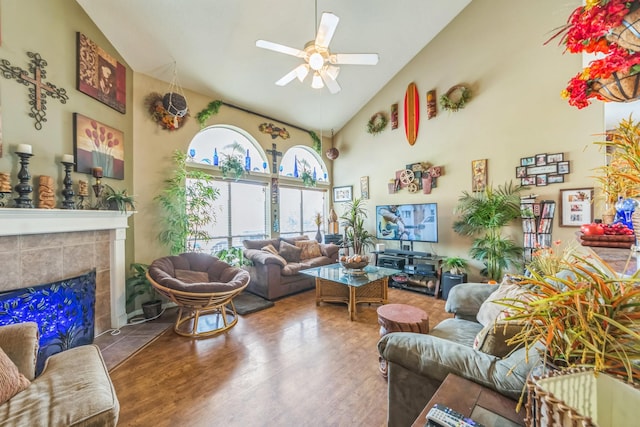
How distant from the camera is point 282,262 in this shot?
4.04 meters

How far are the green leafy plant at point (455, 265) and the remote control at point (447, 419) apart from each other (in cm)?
352

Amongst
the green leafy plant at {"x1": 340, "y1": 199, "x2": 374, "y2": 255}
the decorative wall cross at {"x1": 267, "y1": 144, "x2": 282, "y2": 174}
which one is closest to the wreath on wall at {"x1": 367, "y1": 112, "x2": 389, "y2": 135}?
the green leafy plant at {"x1": 340, "y1": 199, "x2": 374, "y2": 255}

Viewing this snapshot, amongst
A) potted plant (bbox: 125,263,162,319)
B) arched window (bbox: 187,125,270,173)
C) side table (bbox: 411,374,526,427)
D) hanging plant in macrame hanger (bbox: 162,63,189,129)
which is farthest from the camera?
arched window (bbox: 187,125,270,173)

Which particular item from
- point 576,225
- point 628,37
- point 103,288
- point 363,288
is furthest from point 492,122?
point 103,288

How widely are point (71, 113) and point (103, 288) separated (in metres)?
1.90

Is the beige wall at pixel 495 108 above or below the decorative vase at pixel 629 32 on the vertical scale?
above

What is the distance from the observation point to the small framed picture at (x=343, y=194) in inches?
239

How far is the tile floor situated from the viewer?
7.80 ft

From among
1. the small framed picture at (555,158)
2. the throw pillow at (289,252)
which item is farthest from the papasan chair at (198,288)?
the small framed picture at (555,158)

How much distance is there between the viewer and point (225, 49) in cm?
352

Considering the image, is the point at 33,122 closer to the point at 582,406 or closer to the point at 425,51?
the point at 582,406

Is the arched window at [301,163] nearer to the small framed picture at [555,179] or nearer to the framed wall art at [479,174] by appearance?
the framed wall art at [479,174]

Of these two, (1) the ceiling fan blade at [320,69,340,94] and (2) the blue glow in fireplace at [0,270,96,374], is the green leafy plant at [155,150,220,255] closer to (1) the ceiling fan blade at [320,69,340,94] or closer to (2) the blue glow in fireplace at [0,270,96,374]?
(2) the blue glow in fireplace at [0,270,96,374]

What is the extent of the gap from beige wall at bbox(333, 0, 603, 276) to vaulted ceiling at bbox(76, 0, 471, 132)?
0.52 m
